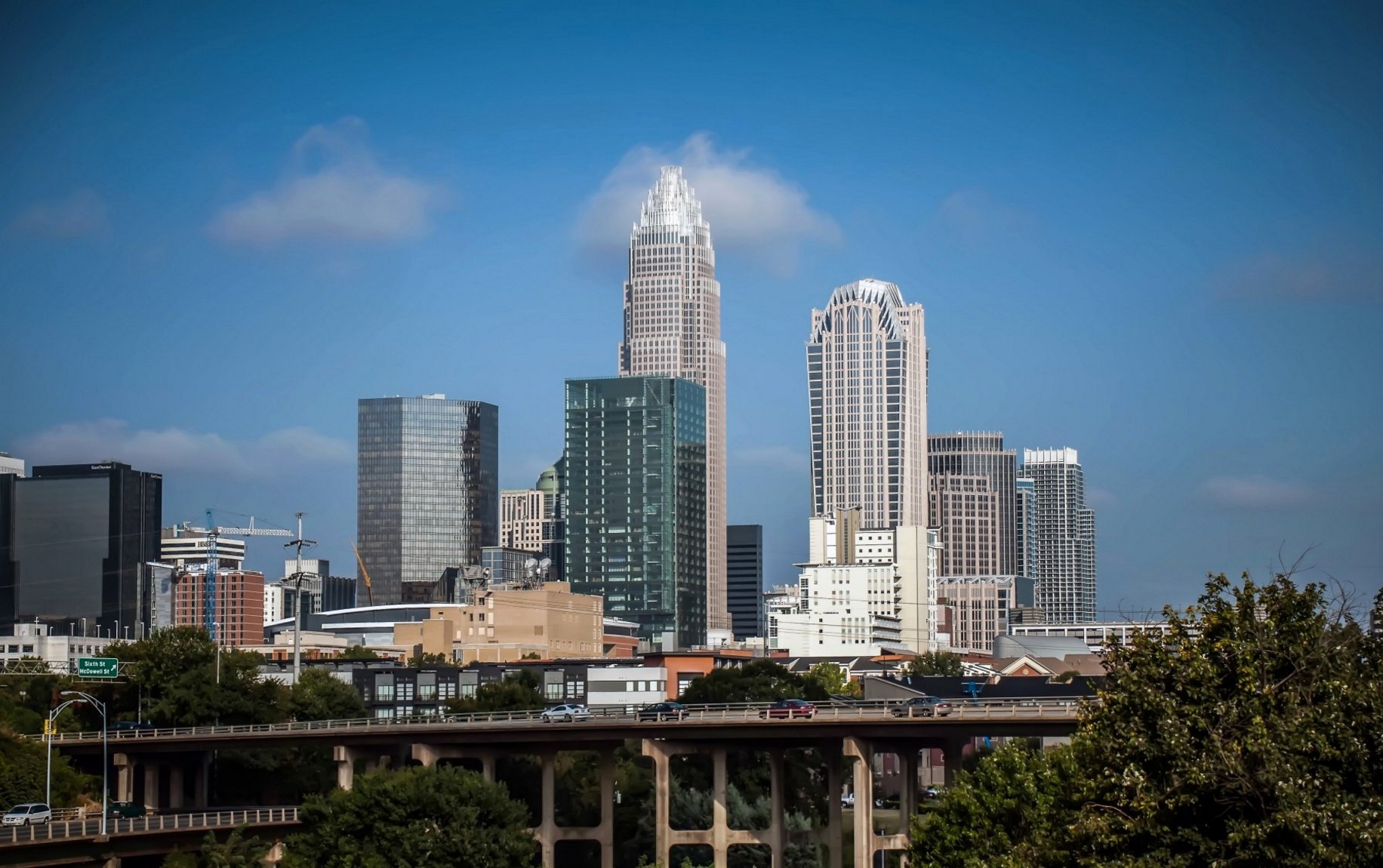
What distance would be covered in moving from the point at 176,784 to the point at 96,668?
42.0ft

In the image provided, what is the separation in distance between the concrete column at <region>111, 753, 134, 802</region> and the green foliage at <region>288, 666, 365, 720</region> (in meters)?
21.7

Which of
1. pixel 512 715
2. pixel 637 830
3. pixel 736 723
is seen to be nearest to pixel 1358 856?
pixel 736 723

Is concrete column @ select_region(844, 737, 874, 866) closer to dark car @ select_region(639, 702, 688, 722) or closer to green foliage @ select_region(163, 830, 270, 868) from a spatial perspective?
dark car @ select_region(639, 702, 688, 722)

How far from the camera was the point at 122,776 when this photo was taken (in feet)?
537

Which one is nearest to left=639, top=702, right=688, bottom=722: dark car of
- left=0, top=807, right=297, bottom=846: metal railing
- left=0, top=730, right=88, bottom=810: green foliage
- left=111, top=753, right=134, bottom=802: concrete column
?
left=0, top=807, right=297, bottom=846: metal railing

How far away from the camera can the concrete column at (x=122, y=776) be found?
163 metres

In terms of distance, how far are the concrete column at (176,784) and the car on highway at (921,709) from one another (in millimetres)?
71659

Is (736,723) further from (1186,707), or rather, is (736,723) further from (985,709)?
(1186,707)

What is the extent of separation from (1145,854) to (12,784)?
99.4m

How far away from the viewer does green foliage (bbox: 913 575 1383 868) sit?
61938mm

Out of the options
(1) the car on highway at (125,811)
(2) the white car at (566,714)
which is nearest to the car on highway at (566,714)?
(2) the white car at (566,714)

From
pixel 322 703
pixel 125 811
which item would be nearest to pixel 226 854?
pixel 125 811

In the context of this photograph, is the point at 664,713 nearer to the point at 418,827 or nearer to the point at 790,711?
the point at 790,711

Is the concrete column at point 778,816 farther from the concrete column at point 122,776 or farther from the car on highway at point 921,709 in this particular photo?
the concrete column at point 122,776
